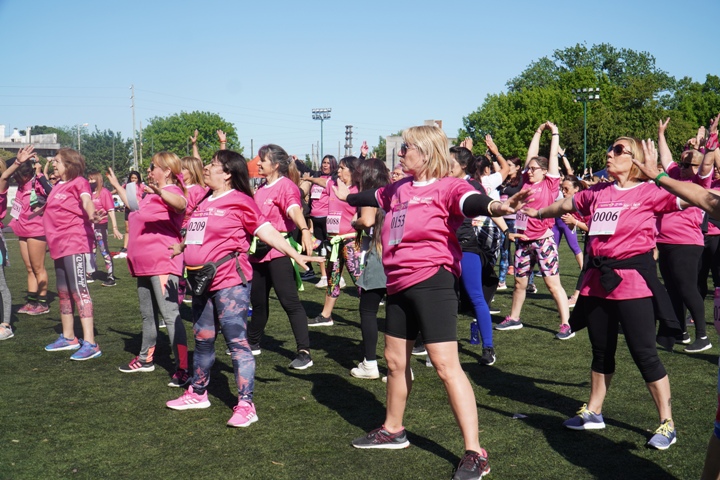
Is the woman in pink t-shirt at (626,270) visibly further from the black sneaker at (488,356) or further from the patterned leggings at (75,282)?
the patterned leggings at (75,282)

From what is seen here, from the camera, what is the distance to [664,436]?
16.2ft

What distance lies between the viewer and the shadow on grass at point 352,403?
200 inches

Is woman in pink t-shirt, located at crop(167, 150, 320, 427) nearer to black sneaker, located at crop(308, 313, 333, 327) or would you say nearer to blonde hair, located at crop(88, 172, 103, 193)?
black sneaker, located at crop(308, 313, 333, 327)

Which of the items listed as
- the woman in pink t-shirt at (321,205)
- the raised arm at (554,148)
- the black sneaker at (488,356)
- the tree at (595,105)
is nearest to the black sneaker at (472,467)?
the black sneaker at (488,356)

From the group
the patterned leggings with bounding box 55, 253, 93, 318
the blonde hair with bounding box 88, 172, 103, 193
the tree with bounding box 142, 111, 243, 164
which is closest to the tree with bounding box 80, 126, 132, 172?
the tree with bounding box 142, 111, 243, 164

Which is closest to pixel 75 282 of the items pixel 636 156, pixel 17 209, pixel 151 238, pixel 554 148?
pixel 151 238

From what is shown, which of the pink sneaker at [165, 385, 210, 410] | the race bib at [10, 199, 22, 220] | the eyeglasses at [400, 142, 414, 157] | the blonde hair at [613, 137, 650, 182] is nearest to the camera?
the eyeglasses at [400, 142, 414, 157]

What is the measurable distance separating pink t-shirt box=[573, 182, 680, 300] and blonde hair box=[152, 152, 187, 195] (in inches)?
145

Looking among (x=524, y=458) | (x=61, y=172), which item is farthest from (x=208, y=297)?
(x=61, y=172)

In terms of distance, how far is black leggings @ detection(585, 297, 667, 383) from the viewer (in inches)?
196

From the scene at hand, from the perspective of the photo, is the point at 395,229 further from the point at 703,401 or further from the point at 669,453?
the point at 703,401

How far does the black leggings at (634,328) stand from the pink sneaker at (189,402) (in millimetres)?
3114

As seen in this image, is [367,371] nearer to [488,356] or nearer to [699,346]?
[488,356]

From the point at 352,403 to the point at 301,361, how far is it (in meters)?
1.32
